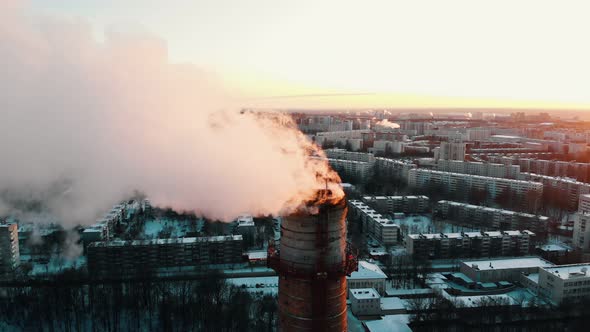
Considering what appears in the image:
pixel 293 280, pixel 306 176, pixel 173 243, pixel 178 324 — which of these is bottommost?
pixel 178 324

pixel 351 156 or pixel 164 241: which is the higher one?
pixel 351 156

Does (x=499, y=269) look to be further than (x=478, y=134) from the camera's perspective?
No

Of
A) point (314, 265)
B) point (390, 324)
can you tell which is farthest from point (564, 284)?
Result: point (314, 265)

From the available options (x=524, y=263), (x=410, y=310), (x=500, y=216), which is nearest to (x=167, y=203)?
(x=410, y=310)

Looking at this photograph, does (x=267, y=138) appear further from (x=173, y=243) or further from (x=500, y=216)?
(x=500, y=216)

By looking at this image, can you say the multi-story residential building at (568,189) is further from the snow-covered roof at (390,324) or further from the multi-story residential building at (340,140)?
the multi-story residential building at (340,140)

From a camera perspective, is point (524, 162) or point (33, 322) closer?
point (33, 322)

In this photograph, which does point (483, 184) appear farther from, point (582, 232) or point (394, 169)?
point (582, 232)

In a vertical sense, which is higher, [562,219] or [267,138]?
[267,138]
